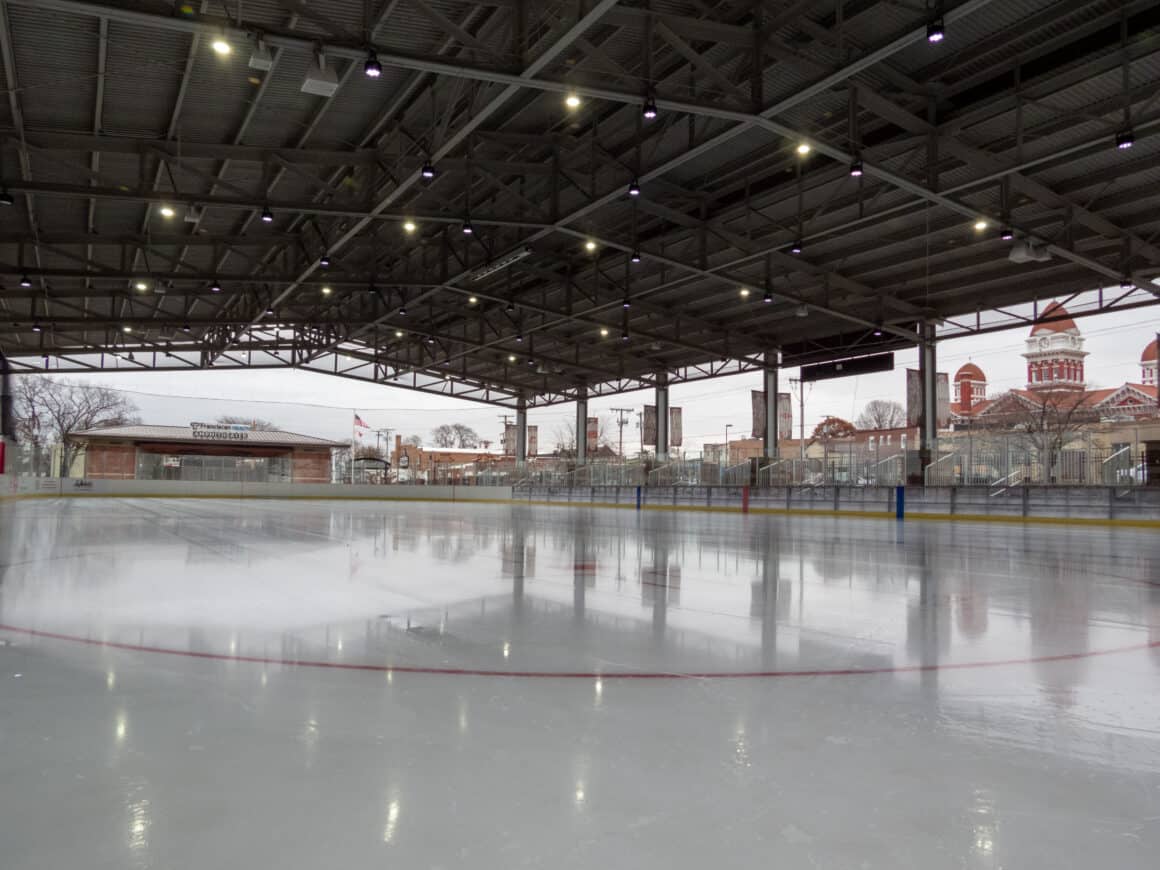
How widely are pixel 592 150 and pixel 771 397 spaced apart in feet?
79.3

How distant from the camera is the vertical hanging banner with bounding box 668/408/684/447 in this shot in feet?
157

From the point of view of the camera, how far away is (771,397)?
40.5m

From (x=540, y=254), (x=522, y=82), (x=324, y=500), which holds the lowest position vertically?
(x=324, y=500)

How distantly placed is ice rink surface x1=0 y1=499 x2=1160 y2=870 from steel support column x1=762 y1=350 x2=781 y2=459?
3363 centimetres

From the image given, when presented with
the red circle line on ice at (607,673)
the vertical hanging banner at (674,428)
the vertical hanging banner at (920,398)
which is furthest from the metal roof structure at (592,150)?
the vertical hanging banner at (674,428)

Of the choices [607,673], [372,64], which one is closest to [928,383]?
[372,64]

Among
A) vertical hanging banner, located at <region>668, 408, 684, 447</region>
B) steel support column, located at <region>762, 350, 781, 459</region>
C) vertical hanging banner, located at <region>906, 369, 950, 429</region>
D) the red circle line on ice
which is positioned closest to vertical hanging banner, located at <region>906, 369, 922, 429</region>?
vertical hanging banner, located at <region>906, 369, 950, 429</region>

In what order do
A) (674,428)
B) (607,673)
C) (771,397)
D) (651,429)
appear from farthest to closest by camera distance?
(674,428) < (651,429) < (771,397) < (607,673)

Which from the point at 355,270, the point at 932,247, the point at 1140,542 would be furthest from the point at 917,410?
the point at 355,270

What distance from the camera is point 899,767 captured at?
8.69ft

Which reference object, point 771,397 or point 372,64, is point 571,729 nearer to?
point 372,64

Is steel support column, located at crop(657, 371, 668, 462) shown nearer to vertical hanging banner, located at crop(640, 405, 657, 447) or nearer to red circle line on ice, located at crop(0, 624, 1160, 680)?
vertical hanging banner, located at crop(640, 405, 657, 447)

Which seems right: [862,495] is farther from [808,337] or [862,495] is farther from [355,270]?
[355,270]

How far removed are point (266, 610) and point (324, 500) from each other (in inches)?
1634
